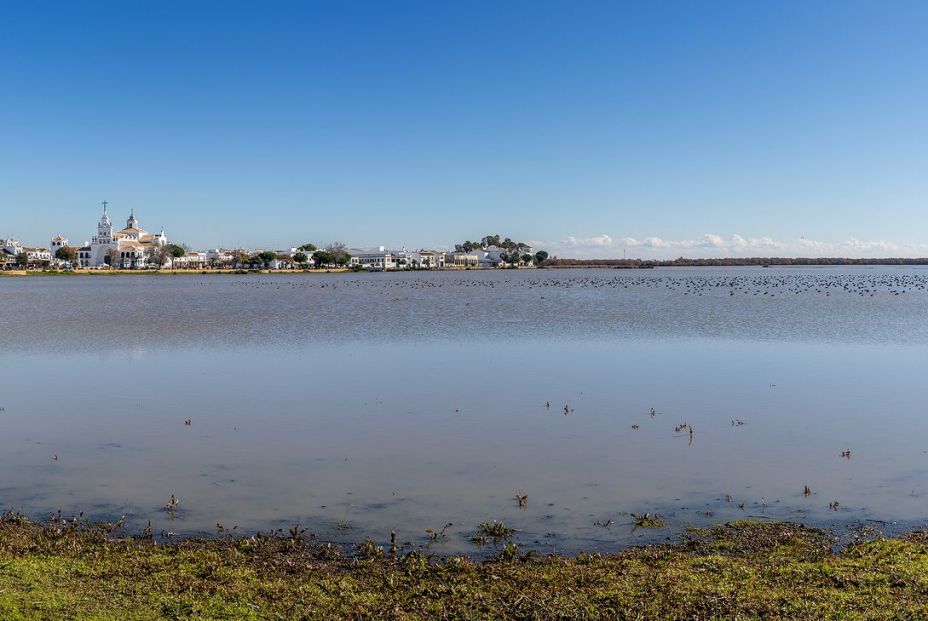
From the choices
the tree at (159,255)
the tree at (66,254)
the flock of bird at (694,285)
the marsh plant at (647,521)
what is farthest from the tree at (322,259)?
the marsh plant at (647,521)

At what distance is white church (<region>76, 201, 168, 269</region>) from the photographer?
16812 cm

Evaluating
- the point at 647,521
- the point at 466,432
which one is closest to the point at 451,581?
the point at 647,521

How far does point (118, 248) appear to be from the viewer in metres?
172

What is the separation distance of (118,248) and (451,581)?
182333 mm

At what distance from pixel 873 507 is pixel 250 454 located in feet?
29.8

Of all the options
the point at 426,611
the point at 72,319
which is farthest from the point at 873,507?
the point at 72,319

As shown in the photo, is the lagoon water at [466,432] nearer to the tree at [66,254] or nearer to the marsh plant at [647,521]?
the marsh plant at [647,521]

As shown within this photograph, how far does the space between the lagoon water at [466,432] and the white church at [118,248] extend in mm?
150865

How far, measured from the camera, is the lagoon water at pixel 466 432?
32.3 feet

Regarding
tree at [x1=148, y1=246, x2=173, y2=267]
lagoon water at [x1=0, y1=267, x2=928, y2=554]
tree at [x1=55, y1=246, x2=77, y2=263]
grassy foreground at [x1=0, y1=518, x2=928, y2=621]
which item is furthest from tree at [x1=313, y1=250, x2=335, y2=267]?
grassy foreground at [x1=0, y1=518, x2=928, y2=621]

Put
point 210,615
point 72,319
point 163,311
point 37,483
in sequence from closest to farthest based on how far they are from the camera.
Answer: point 210,615 < point 37,483 < point 72,319 < point 163,311

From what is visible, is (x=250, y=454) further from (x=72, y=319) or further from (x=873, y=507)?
(x=72, y=319)

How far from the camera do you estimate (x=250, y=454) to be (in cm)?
1259

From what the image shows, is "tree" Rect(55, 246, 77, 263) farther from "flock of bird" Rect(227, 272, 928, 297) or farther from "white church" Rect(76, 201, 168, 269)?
"flock of bird" Rect(227, 272, 928, 297)
